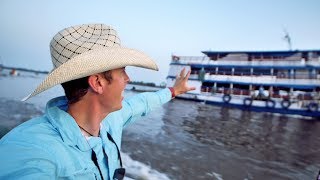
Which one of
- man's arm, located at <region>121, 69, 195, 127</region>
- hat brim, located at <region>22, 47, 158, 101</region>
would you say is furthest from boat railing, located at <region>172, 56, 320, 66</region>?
hat brim, located at <region>22, 47, 158, 101</region>

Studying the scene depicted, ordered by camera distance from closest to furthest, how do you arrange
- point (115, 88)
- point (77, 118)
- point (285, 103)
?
point (77, 118) < point (115, 88) < point (285, 103)

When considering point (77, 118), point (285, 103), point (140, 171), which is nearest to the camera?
point (77, 118)

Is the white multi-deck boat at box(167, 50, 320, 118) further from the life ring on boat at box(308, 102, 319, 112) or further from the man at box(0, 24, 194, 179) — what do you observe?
the man at box(0, 24, 194, 179)

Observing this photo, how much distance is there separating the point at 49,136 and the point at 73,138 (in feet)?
0.42

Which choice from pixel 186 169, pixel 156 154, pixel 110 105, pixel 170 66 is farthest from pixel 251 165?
pixel 170 66

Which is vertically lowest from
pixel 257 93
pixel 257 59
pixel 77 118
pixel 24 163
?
pixel 257 93

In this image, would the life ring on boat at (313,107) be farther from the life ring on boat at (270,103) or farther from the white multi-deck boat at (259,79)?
the life ring on boat at (270,103)

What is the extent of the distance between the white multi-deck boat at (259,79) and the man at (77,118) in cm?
2438

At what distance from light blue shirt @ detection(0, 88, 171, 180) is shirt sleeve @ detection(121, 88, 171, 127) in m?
0.63

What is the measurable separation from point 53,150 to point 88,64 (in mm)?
450

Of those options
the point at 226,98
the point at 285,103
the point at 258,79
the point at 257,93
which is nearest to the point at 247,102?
the point at 257,93

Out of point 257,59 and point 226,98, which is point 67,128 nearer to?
point 226,98

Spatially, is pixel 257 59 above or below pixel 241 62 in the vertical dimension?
above

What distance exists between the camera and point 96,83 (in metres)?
1.52
